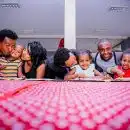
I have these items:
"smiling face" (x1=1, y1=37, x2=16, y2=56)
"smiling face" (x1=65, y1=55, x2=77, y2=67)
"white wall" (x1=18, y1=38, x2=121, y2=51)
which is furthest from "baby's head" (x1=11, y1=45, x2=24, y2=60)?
"white wall" (x1=18, y1=38, x2=121, y2=51)

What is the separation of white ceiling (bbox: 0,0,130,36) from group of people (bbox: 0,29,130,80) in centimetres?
305

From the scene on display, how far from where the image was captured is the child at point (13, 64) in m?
2.69

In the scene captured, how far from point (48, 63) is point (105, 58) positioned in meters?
0.68

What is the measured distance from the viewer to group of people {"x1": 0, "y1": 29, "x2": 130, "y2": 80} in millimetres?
2660

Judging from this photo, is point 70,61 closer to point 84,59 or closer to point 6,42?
point 84,59

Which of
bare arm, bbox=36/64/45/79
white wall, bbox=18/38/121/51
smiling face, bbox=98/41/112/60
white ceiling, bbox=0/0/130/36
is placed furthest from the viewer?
white wall, bbox=18/38/121/51

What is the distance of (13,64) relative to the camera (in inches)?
108

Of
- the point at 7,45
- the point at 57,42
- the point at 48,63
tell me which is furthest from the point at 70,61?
the point at 57,42

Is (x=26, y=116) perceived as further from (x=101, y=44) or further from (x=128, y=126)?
(x=101, y=44)

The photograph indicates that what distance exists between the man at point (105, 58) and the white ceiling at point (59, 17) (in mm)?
2905

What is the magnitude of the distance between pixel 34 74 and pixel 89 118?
249 cm

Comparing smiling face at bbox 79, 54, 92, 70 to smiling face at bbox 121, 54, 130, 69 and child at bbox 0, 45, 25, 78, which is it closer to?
smiling face at bbox 121, 54, 130, 69

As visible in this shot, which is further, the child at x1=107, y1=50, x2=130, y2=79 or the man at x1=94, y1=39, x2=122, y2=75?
the man at x1=94, y1=39, x2=122, y2=75

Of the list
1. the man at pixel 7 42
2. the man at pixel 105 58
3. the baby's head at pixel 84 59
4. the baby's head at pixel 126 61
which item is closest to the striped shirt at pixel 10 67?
the man at pixel 7 42
